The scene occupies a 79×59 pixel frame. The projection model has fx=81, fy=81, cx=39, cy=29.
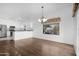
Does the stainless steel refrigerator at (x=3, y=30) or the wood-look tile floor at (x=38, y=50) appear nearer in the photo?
the wood-look tile floor at (x=38, y=50)

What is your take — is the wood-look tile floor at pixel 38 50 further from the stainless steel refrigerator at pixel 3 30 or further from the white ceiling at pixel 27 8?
the stainless steel refrigerator at pixel 3 30

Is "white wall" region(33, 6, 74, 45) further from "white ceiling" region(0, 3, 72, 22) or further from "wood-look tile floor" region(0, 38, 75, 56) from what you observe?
"wood-look tile floor" region(0, 38, 75, 56)

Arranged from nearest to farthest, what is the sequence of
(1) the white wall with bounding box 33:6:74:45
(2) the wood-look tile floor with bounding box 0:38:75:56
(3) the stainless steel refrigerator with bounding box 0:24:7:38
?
(2) the wood-look tile floor with bounding box 0:38:75:56 → (1) the white wall with bounding box 33:6:74:45 → (3) the stainless steel refrigerator with bounding box 0:24:7:38

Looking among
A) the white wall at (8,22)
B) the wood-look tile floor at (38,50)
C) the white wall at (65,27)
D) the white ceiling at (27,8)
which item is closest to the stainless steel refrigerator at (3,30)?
the white wall at (8,22)

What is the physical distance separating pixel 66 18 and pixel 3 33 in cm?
507

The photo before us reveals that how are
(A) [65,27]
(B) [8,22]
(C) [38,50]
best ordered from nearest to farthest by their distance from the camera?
(C) [38,50]
(A) [65,27]
(B) [8,22]

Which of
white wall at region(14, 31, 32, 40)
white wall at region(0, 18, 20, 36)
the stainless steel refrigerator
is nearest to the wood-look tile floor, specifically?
white wall at region(14, 31, 32, 40)

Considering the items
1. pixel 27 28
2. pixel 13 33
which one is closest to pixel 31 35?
pixel 27 28

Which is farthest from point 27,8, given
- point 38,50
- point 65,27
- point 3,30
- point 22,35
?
point 3,30

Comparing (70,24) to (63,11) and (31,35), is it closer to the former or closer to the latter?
(63,11)

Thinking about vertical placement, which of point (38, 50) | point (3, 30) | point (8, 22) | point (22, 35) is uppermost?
point (8, 22)

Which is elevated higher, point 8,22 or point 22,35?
point 8,22

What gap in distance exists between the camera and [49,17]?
20.8 ft

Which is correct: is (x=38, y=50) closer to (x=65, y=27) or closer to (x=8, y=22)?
(x=65, y=27)
